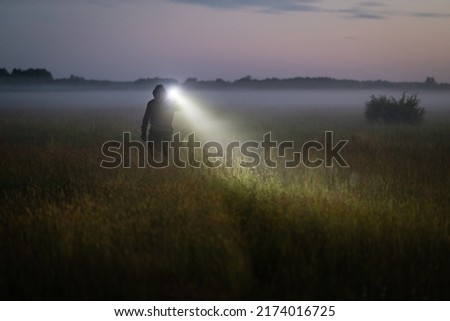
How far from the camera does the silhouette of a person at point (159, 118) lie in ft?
32.8

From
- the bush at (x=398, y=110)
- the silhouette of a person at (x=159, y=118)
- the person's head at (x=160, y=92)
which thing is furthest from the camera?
the bush at (x=398, y=110)

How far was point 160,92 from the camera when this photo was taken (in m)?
9.91

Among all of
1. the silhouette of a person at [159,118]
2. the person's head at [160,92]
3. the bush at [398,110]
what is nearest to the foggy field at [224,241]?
the silhouette of a person at [159,118]

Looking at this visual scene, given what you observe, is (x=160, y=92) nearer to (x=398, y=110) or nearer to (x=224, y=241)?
(x=224, y=241)

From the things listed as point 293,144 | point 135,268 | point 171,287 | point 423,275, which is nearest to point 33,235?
point 135,268

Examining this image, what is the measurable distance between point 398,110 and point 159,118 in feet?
52.4

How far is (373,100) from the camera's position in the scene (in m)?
23.8

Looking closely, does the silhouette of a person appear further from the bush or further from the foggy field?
the bush

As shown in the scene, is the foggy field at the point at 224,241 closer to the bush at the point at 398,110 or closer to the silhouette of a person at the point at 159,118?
the silhouette of a person at the point at 159,118

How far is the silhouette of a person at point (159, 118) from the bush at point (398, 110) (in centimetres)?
1535

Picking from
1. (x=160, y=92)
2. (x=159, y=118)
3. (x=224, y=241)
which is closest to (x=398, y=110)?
(x=159, y=118)

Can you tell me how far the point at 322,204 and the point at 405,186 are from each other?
8.41ft

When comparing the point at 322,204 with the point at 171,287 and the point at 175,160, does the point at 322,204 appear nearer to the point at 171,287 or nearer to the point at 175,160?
the point at 171,287

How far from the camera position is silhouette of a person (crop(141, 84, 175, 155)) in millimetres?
10008
